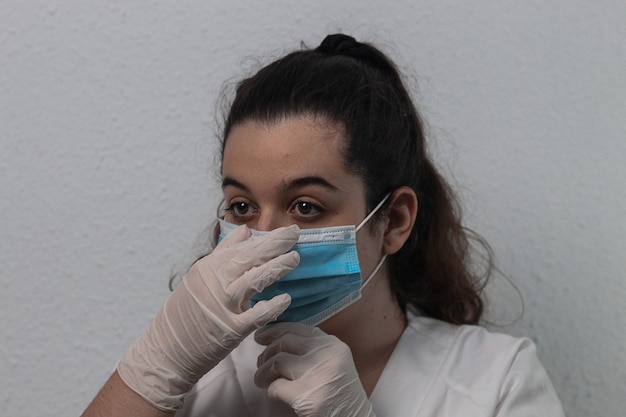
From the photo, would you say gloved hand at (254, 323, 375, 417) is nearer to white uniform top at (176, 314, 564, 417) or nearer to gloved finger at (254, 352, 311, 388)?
gloved finger at (254, 352, 311, 388)

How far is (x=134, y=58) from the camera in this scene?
71.6 inches

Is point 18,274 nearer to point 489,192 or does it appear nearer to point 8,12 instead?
point 8,12

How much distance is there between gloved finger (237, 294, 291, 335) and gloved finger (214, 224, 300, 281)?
2.3 inches

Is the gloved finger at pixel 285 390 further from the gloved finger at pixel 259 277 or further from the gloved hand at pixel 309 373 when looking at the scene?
the gloved finger at pixel 259 277

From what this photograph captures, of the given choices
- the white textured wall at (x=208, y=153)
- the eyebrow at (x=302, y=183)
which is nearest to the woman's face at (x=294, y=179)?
the eyebrow at (x=302, y=183)

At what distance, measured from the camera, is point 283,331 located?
4.58ft

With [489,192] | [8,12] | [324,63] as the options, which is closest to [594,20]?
[489,192]

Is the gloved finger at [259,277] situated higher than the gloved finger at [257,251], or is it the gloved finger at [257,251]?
the gloved finger at [257,251]

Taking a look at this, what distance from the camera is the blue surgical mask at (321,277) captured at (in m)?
1.35

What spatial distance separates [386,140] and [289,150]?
0.65 feet

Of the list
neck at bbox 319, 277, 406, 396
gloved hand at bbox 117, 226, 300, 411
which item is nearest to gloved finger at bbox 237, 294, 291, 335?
gloved hand at bbox 117, 226, 300, 411

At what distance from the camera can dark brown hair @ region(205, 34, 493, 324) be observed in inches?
56.3

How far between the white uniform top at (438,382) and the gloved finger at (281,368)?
0.40 ft

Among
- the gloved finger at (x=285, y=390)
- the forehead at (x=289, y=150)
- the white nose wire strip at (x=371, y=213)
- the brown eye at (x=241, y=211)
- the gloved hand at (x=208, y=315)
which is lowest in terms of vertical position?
the gloved finger at (x=285, y=390)
